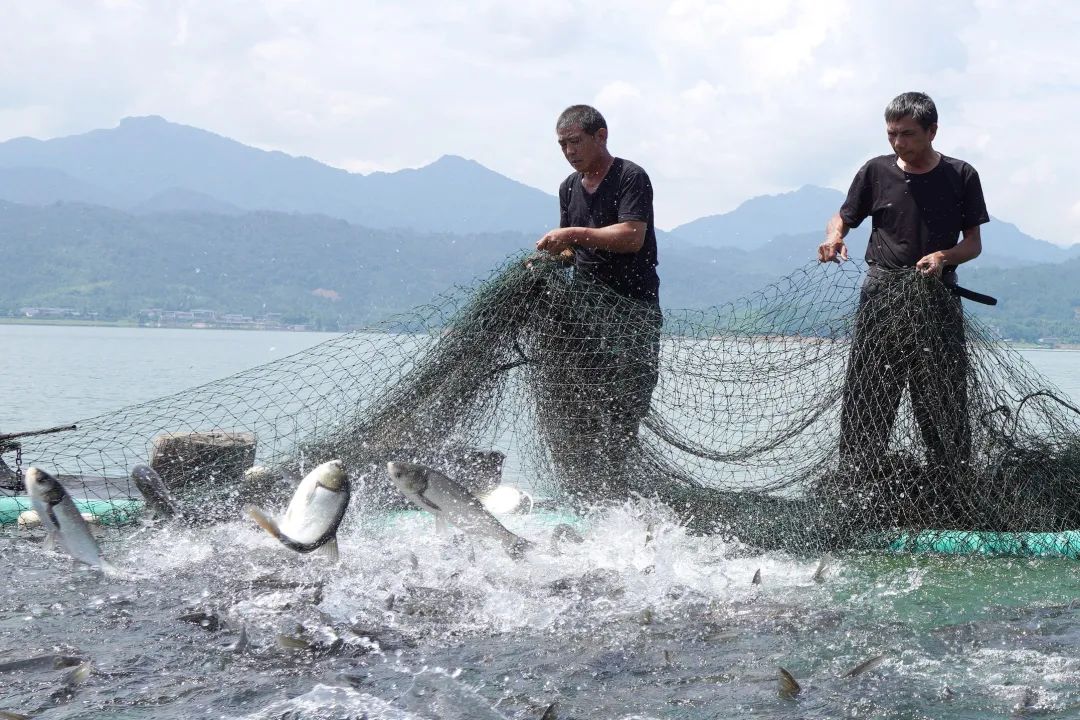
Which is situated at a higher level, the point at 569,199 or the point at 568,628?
the point at 569,199

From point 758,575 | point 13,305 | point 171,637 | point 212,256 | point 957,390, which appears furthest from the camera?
point 212,256

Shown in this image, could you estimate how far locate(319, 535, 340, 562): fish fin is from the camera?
20.1ft

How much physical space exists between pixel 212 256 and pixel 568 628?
18505cm

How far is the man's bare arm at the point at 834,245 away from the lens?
6891mm

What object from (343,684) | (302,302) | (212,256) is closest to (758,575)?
(343,684)

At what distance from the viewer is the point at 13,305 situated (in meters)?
140

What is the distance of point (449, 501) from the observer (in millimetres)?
6414

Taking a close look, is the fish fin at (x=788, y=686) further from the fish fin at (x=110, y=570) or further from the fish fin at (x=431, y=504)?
the fish fin at (x=110, y=570)

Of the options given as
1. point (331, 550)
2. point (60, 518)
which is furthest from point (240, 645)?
point (60, 518)

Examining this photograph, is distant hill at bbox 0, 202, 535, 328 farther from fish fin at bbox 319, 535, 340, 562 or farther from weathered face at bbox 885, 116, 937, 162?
fish fin at bbox 319, 535, 340, 562

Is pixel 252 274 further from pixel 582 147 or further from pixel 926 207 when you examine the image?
pixel 926 207

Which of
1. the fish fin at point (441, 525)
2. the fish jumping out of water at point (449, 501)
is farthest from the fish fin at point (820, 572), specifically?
the fish fin at point (441, 525)

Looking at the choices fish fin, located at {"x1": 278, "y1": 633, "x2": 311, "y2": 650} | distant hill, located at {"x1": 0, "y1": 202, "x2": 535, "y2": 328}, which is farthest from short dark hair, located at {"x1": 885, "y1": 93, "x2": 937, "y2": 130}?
distant hill, located at {"x1": 0, "y1": 202, "x2": 535, "y2": 328}

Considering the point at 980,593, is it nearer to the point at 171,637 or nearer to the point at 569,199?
the point at 569,199
